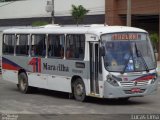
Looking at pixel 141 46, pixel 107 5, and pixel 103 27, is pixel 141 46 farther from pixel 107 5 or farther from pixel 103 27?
pixel 107 5

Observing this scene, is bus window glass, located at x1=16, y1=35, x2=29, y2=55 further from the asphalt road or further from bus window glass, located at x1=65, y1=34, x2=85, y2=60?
bus window glass, located at x1=65, y1=34, x2=85, y2=60

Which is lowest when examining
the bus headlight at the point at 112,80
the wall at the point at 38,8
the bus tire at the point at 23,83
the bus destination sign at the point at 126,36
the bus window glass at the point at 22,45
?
the bus tire at the point at 23,83

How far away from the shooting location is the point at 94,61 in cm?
1786

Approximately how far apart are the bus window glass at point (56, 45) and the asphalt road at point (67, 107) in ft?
5.19

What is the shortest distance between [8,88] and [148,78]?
847cm

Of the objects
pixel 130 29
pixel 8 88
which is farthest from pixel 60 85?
pixel 8 88

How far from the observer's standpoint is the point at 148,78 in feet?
57.8

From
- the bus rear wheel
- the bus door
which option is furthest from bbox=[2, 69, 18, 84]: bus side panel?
the bus door

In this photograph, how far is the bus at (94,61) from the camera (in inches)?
680

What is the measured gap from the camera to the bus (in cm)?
1727

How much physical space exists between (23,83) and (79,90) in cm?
438

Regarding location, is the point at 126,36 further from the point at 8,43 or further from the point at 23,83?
the point at 8,43

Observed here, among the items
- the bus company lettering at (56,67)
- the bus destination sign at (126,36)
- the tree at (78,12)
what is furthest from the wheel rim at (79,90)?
the tree at (78,12)

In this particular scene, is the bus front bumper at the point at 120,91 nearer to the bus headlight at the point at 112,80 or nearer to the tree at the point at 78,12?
the bus headlight at the point at 112,80
